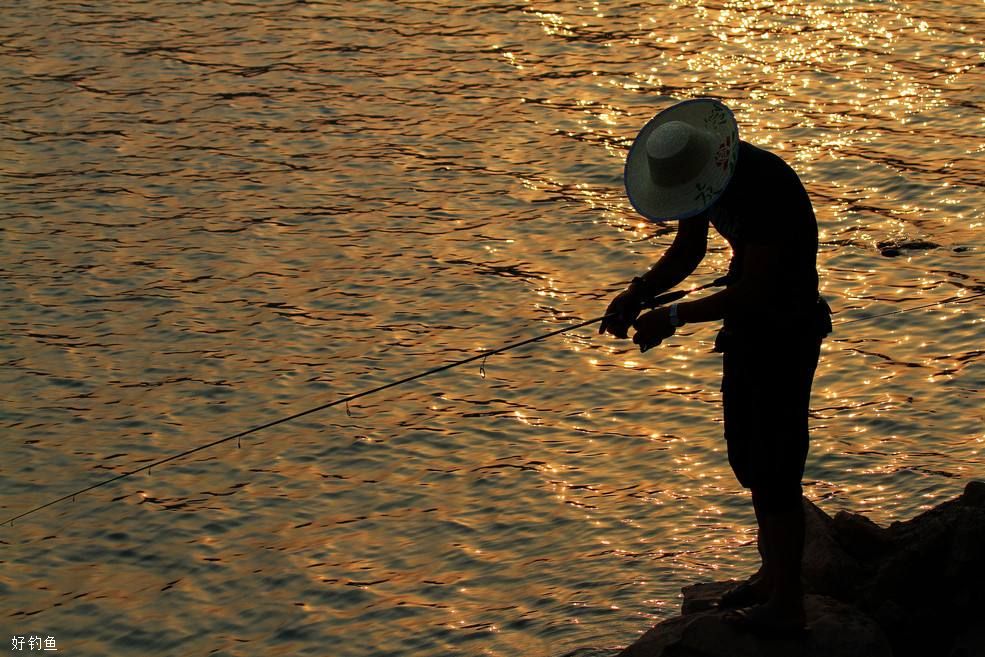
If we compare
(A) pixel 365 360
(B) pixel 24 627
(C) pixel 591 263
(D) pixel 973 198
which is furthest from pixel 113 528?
(D) pixel 973 198

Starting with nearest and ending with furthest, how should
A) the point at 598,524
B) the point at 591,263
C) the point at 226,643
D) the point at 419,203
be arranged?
1. the point at 226,643
2. the point at 598,524
3. the point at 591,263
4. the point at 419,203

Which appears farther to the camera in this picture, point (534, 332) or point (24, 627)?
point (534, 332)

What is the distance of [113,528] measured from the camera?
675 cm

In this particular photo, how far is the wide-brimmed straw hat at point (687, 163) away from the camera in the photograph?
15.0 ft

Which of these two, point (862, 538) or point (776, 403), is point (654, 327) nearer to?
point (776, 403)

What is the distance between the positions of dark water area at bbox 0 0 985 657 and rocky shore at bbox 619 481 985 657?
2.61ft

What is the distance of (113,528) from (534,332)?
260 cm

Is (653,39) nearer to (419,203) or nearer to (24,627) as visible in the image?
(419,203)

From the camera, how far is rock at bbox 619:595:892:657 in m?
4.66

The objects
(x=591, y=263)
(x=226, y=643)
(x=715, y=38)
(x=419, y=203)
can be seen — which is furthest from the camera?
(x=715, y=38)

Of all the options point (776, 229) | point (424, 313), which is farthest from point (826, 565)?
point (424, 313)

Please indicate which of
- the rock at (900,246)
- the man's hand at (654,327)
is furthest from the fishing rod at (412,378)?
the rock at (900,246)

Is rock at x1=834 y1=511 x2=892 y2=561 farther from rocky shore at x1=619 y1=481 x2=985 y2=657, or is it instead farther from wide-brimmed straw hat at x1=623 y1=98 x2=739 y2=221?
wide-brimmed straw hat at x1=623 y1=98 x2=739 y2=221

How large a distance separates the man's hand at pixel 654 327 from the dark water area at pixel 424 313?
4.43ft
